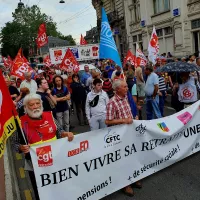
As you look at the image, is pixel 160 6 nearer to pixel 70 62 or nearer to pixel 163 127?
pixel 70 62

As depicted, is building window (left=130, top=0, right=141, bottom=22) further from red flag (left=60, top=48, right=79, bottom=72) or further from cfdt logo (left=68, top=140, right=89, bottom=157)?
cfdt logo (left=68, top=140, right=89, bottom=157)

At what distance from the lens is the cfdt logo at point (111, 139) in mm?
3758

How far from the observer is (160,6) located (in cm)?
2494

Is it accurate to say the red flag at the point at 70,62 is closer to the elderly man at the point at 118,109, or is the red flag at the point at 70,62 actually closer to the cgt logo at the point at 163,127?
the cgt logo at the point at 163,127

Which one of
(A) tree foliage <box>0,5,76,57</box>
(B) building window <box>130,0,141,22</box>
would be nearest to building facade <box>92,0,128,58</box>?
(B) building window <box>130,0,141,22</box>

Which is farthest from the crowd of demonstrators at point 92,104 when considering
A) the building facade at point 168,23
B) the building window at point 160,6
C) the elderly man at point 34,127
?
the building window at point 160,6

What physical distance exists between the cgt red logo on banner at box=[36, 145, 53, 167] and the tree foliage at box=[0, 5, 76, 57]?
2952 inches

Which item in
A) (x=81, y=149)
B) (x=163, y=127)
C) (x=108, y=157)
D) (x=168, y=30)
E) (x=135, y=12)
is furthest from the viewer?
(x=135, y=12)

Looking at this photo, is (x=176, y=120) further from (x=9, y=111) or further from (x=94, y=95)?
(x=9, y=111)

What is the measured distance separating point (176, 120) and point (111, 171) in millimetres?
1576

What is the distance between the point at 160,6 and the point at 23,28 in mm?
58087

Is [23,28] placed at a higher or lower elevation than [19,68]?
higher

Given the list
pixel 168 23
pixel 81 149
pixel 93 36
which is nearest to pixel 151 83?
pixel 81 149

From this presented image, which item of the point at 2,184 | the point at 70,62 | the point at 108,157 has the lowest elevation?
the point at 2,184
